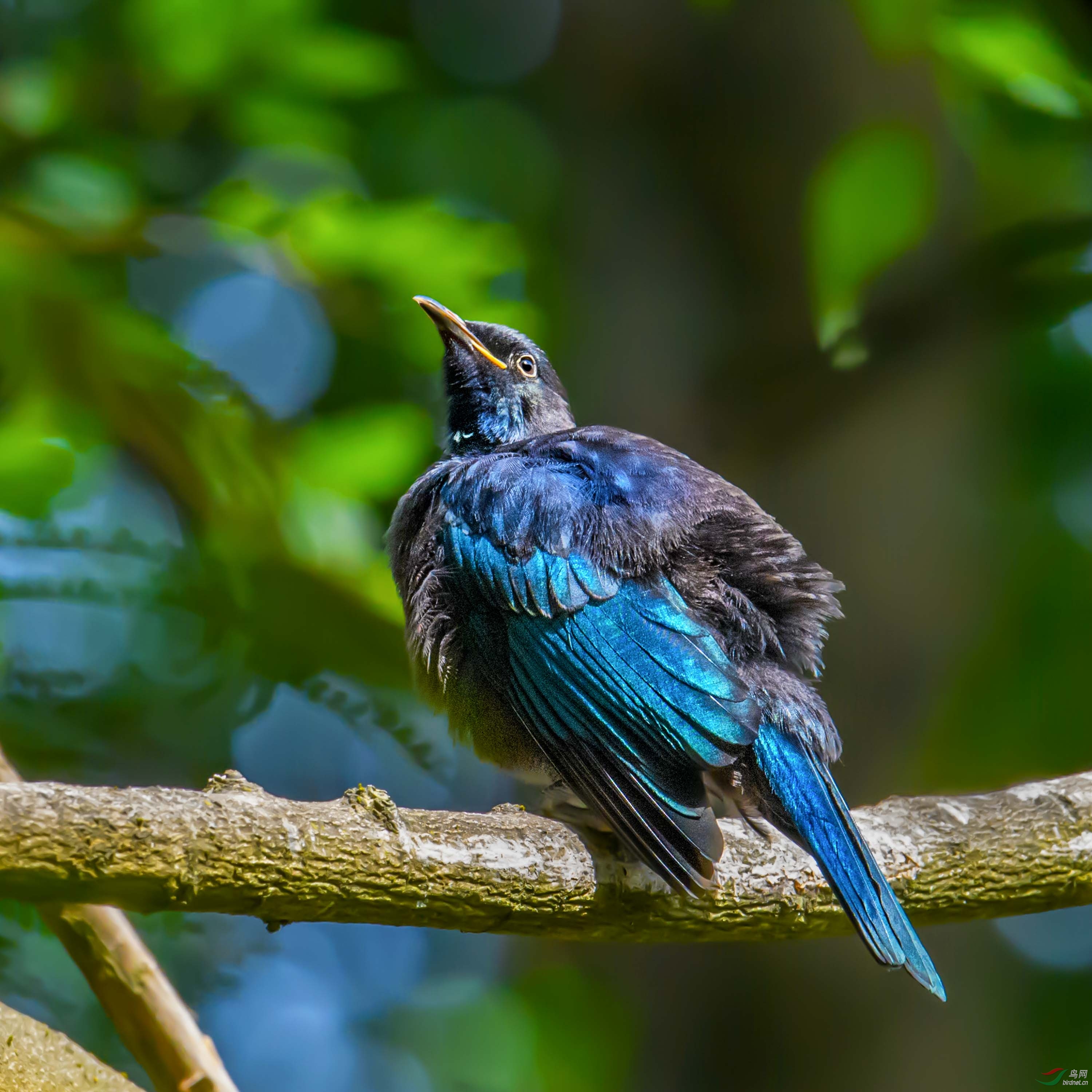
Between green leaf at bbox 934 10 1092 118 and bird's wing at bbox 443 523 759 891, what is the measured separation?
1763 millimetres

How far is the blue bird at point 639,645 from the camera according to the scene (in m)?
2.65

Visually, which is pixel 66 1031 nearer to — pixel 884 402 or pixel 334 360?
pixel 334 360

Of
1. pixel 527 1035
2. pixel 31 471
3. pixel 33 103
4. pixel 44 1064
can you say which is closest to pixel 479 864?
pixel 44 1064

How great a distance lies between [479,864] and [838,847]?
0.82m

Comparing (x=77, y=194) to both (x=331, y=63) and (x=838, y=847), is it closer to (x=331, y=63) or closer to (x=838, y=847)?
(x=331, y=63)

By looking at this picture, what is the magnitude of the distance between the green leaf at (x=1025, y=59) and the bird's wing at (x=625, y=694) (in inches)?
69.4

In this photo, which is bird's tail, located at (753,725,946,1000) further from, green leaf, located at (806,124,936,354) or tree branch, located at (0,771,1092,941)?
green leaf, located at (806,124,936,354)

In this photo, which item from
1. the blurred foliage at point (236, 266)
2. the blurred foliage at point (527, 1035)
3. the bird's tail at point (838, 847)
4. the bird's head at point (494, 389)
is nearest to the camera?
the bird's tail at point (838, 847)

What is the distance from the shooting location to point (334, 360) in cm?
478

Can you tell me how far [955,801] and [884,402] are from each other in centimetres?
179

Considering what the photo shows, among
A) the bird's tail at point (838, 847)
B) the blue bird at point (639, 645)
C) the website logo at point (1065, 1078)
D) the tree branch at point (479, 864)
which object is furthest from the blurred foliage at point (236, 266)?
the website logo at point (1065, 1078)

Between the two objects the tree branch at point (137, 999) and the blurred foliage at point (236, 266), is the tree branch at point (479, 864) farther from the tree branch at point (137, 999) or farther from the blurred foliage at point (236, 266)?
the blurred foliage at point (236, 266)

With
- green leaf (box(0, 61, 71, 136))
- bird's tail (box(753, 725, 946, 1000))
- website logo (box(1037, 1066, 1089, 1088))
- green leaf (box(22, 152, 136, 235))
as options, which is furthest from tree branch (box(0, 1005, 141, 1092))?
website logo (box(1037, 1066, 1089, 1088))

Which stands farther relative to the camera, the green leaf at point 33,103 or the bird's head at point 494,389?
the bird's head at point 494,389
